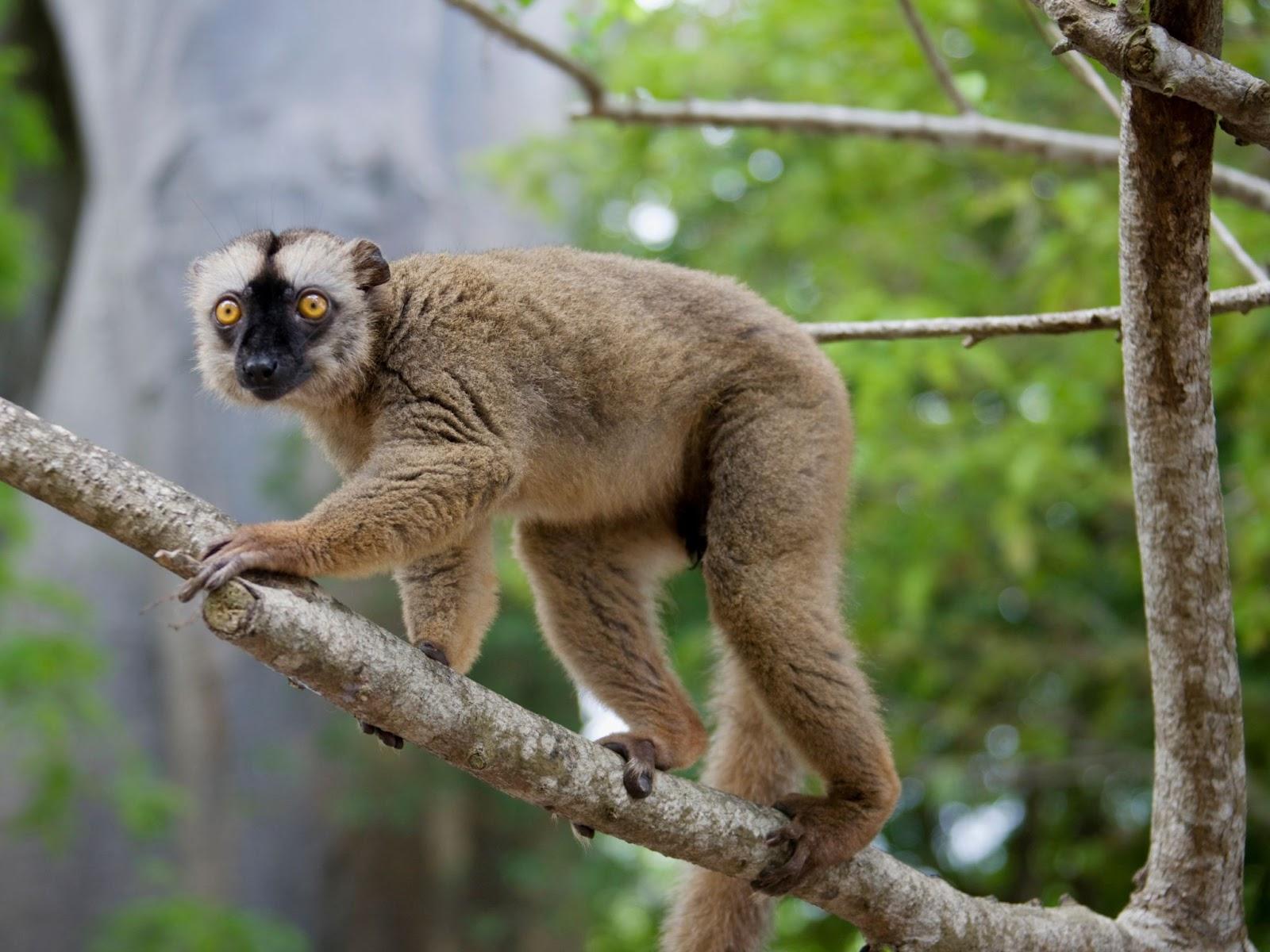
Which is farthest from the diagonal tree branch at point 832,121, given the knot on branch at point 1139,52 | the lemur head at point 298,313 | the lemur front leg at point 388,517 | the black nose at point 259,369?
the knot on branch at point 1139,52

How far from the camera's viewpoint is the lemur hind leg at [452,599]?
494cm

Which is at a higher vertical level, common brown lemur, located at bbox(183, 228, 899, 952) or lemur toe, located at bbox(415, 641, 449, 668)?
common brown lemur, located at bbox(183, 228, 899, 952)

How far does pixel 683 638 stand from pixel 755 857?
605 centimetres

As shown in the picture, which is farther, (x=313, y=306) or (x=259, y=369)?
(x=313, y=306)

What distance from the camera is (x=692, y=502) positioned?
5336mm

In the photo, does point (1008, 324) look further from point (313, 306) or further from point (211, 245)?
point (211, 245)

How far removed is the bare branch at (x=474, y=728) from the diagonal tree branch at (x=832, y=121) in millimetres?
3561

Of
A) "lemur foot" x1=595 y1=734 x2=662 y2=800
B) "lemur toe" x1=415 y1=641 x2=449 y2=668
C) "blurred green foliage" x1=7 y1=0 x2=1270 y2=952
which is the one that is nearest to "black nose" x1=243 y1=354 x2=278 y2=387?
"lemur toe" x1=415 y1=641 x2=449 y2=668

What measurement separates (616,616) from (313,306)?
1.75m

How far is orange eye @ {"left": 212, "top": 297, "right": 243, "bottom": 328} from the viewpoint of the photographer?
16.6ft

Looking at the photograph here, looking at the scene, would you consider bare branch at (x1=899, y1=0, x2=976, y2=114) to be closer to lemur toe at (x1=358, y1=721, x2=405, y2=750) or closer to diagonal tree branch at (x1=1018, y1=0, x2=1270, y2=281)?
diagonal tree branch at (x1=1018, y1=0, x2=1270, y2=281)

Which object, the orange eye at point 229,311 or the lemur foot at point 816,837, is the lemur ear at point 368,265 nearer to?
the orange eye at point 229,311

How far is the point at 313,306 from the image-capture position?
506cm

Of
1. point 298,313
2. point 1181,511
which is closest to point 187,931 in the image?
point 298,313
